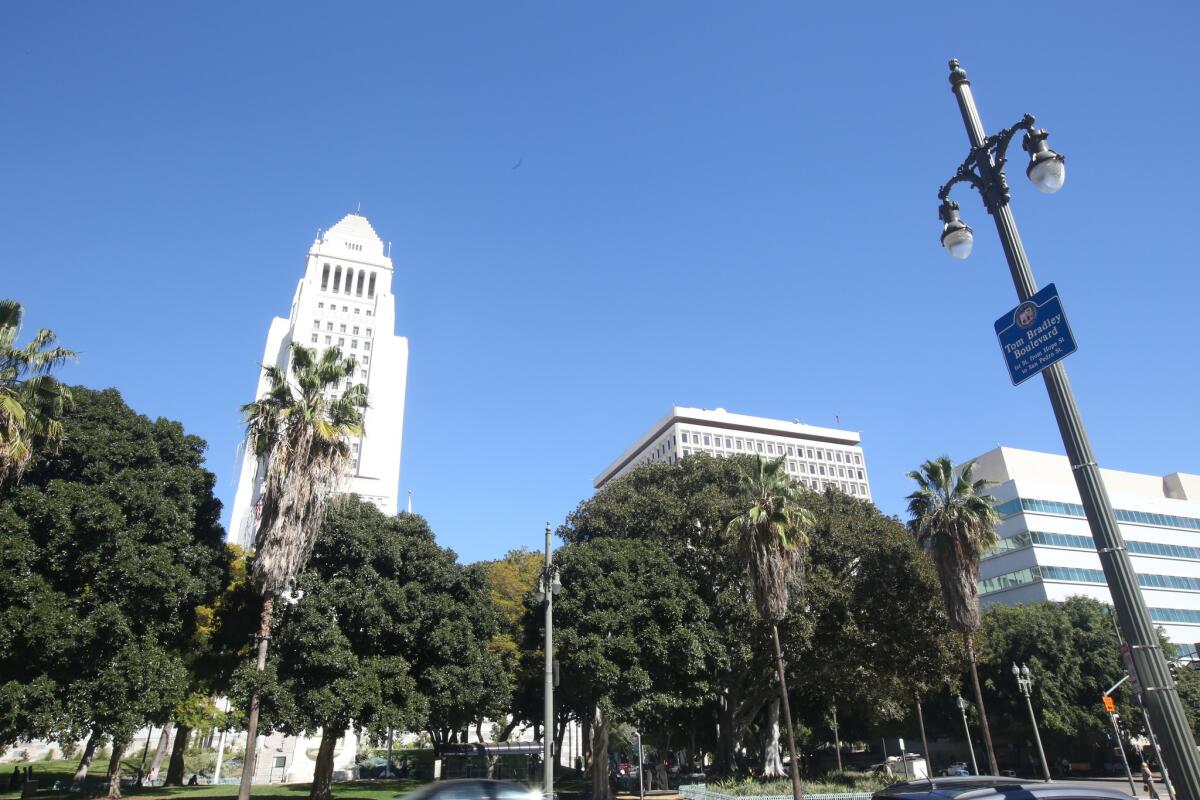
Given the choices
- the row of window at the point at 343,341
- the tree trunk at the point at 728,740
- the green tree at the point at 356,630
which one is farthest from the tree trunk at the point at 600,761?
the row of window at the point at 343,341

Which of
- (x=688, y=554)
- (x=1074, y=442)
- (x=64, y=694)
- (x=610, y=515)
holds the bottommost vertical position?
(x=64, y=694)

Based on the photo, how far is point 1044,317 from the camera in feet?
27.9

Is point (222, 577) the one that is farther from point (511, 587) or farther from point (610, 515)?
point (511, 587)

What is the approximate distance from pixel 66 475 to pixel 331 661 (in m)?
11.0

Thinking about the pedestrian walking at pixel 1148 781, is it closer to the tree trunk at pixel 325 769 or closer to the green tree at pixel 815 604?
the green tree at pixel 815 604

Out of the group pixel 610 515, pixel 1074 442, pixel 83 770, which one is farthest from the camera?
pixel 610 515

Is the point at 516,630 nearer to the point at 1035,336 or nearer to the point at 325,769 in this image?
the point at 325,769

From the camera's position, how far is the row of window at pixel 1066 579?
69.0 meters

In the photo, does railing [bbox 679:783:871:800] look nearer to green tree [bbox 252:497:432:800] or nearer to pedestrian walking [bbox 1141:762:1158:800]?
pedestrian walking [bbox 1141:762:1158:800]

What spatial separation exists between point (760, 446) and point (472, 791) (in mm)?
133023

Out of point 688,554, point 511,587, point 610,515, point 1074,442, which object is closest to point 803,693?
point 688,554

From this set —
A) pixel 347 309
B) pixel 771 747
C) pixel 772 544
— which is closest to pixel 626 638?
pixel 772 544

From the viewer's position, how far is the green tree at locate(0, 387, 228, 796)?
21.2m

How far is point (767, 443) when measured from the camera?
141 meters
